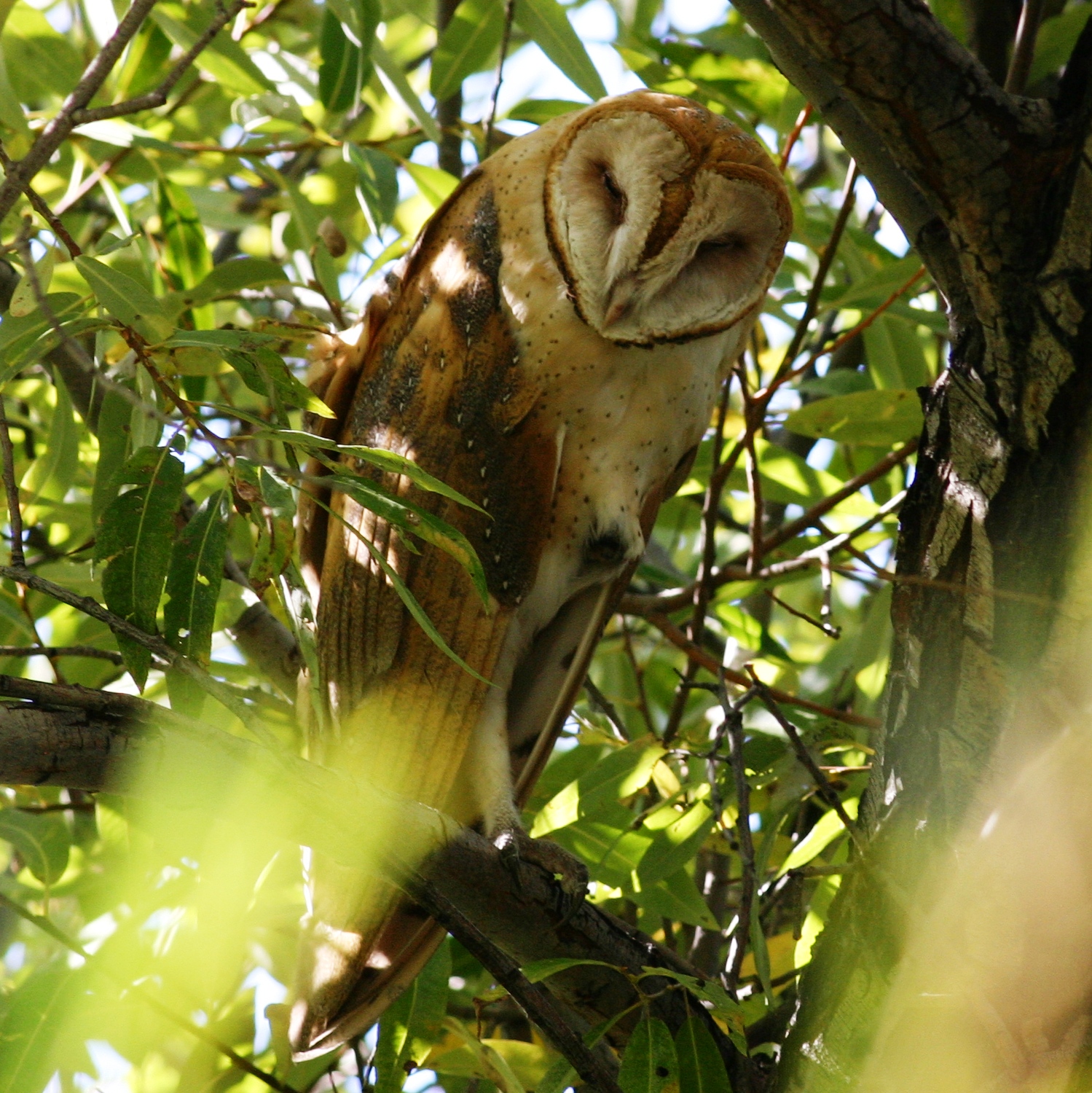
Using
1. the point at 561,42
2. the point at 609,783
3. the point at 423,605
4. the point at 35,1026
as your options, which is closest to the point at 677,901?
the point at 609,783

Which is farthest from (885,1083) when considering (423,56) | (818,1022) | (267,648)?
(423,56)

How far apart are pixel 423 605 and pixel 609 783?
0.42 metres

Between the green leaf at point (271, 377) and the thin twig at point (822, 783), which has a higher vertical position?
the green leaf at point (271, 377)

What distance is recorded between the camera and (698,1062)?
4.92 ft

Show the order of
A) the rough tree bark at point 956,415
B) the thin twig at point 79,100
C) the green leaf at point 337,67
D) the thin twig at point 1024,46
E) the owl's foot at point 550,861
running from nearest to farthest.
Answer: the rough tree bark at point 956,415 < the thin twig at point 79,100 < the owl's foot at point 550,861 < the thin twig at point 1024,46 < the green leaf at point 337,67

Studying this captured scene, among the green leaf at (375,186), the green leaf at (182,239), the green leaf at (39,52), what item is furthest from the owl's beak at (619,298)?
the green leaf at (39,52)

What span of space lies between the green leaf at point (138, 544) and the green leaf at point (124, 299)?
0.48ft

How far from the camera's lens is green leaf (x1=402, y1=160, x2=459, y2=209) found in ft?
8.36

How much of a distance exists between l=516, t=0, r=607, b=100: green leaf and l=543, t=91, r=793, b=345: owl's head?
182 mm

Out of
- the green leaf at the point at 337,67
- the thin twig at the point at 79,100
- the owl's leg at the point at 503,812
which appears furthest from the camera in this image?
the green leaf at the point at 337,67

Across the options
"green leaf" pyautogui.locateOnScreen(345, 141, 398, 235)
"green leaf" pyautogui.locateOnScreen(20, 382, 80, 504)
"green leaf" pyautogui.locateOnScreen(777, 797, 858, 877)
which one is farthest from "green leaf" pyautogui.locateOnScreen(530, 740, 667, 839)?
"green leaf" pyautogui.locateOnScreen(345, 141, 398, 235)

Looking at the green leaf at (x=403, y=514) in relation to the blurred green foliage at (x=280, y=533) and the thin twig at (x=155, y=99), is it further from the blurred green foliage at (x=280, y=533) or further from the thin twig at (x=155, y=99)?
the thin twig at (x=155, y=99)

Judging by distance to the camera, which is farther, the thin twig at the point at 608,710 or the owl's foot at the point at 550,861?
the thin twig at the point at 608,710

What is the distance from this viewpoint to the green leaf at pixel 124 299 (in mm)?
1339
